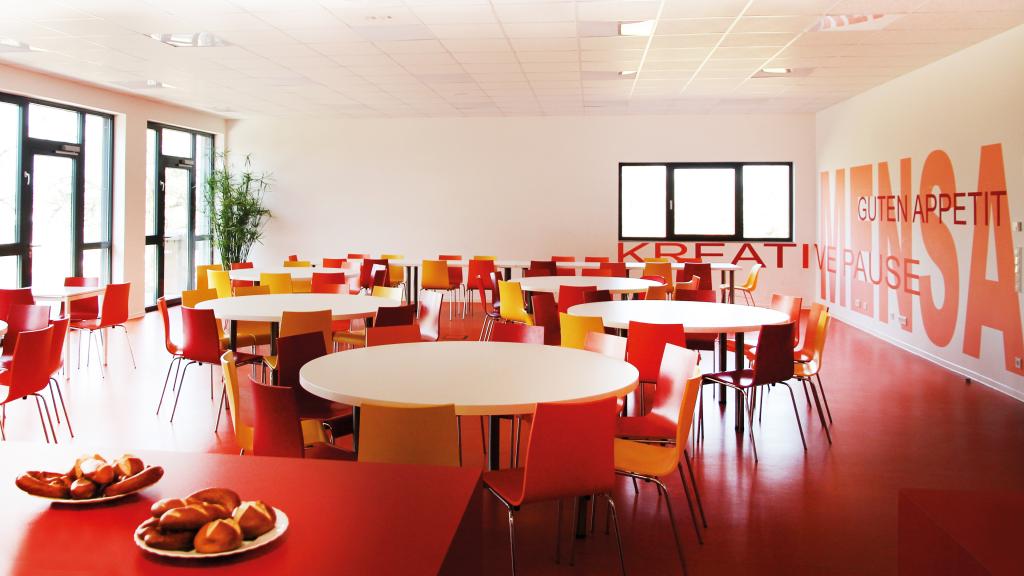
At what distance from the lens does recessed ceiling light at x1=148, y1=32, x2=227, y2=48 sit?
24.2ft

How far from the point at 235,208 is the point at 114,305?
19.8 ft

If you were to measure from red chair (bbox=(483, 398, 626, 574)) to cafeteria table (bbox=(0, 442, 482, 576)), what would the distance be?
1.05 m

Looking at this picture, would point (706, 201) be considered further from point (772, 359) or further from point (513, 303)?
point (772, 359)

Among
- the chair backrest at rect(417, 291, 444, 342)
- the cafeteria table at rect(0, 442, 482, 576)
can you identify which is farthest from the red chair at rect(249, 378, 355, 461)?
the chair backrest at rect(417, 291, 444, 342)

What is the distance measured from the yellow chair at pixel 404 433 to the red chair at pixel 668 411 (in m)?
1.19

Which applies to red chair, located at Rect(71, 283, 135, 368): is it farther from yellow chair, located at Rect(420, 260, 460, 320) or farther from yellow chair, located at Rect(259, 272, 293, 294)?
yellow chair, located at Rect(420, 260, 460, 320)

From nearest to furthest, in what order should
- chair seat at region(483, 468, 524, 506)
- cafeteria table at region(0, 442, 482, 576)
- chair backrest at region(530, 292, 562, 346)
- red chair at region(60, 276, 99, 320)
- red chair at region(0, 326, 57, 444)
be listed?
cafeteria table at region(0, 442, 482, 576)
chair seat at region(483, 468, 524, 506)
red chair at region(0, 326, 57, 444)
chair backrest at region(530, 292, 562, 346)
red chair at region(60, 276, 99, 320)

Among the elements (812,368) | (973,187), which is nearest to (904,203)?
(973,187)

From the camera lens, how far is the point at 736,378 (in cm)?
494

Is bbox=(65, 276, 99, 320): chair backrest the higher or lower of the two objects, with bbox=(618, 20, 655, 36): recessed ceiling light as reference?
lower

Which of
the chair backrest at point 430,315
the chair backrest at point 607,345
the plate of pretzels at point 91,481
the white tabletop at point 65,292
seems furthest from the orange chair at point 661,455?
the white tabletop at point 65,292

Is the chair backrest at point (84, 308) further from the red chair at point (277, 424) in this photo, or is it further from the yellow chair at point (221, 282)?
the red chair at point (277, 424)

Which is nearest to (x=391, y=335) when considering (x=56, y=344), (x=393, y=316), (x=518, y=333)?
(x=518, y=333)

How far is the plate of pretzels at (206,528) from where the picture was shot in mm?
1183
